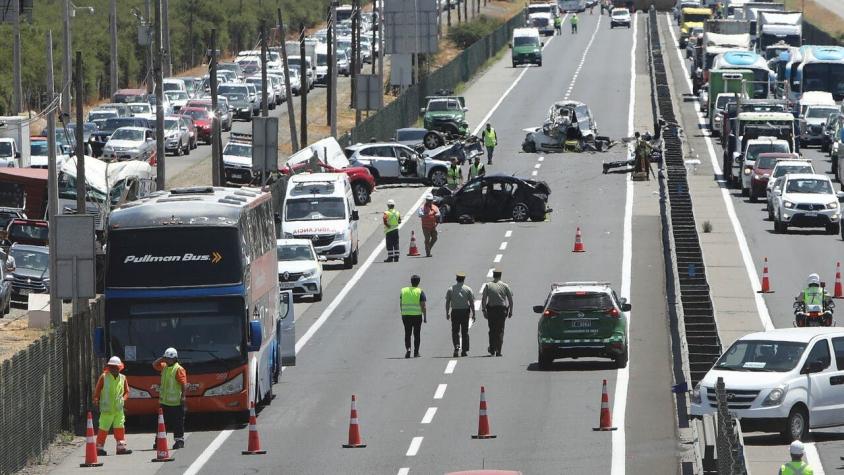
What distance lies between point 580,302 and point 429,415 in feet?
15.8

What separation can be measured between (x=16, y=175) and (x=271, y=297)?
26.7 meters

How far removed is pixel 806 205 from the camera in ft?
170

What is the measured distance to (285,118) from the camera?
95375 millimetres

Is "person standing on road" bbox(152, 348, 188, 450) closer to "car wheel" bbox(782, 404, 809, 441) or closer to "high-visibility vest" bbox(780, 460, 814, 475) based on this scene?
"car wheel" bbox(782, 404, 809, 441)

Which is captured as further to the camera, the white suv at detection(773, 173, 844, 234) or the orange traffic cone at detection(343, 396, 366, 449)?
the white suv at detection(773, 173, 844, 234)

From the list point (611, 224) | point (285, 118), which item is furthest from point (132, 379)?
point (285, 118)

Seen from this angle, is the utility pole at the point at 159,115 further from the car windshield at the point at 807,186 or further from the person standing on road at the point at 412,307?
the person standing on road at the point at 412,307

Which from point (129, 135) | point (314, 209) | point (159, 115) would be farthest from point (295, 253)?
point (129, 135)

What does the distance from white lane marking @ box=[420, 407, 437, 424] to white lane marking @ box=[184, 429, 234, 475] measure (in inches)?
109

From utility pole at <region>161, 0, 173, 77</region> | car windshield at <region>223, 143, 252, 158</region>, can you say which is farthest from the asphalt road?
Answer: utility pole at <region>161, 0, 173, 77</region>

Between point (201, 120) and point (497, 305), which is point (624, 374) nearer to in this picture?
point (497, 305)

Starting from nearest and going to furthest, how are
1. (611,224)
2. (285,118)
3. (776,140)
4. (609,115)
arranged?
(611,224) → (776,140) → (609,115) → (285,118)

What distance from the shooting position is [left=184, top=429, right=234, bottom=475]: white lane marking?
23969 millimetres

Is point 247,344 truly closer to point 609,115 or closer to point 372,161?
point 372,161
